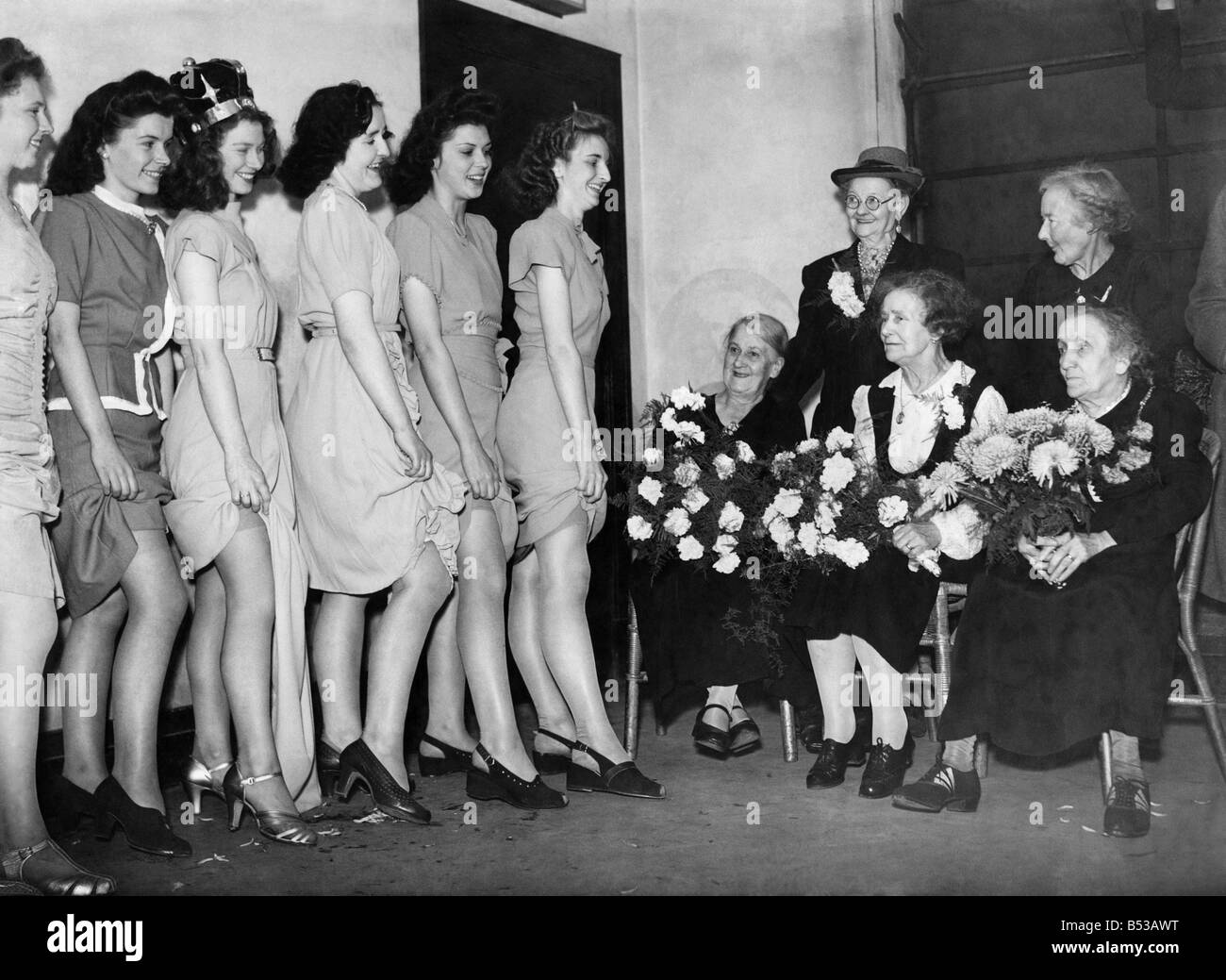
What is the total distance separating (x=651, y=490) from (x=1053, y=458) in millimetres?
1337

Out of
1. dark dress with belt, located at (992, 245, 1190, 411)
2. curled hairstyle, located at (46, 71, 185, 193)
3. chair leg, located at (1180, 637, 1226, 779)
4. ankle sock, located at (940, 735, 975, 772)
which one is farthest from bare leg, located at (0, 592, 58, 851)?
chair leg, located at (1180, 637, 1226, 779)

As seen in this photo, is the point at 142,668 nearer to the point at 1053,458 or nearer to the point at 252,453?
the point at 252,453

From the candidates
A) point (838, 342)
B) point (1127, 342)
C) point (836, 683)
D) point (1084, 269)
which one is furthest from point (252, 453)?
point (1084, 269)

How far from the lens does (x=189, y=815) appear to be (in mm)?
4043

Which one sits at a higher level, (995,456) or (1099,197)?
(1099,197)

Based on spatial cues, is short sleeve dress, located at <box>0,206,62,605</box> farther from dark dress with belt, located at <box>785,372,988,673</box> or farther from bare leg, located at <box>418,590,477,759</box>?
dark dress with belt, located at <box>785,372,988,673</box>

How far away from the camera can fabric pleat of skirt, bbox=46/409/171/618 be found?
12.1ft

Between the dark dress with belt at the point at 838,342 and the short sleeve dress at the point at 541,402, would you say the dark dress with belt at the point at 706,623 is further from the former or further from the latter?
the short sleeve dress at the point at 541,402

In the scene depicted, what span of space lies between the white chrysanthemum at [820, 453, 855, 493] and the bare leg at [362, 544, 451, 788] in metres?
1.21

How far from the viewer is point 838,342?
4777mm
